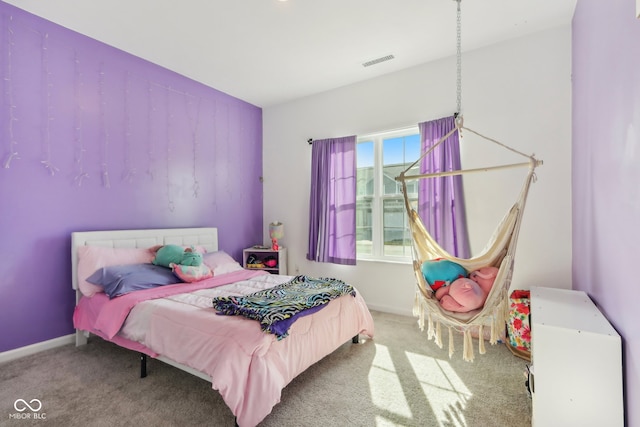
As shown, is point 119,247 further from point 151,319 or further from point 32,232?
point 151,319

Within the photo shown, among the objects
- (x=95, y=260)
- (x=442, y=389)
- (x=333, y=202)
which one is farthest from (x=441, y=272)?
(x=95, y=260)

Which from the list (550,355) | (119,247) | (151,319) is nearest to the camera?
(550,355)

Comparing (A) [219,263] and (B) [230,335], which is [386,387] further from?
(A) [219,263]

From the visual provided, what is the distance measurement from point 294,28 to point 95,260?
2.68 meters

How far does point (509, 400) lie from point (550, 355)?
72 cm

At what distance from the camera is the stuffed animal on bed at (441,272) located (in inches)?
81.0

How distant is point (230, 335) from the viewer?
1.73 metres

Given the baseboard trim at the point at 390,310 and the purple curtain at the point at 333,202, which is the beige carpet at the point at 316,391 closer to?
the baseboard trim at the point at 390,310

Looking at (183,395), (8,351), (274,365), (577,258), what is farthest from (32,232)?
(577,258)

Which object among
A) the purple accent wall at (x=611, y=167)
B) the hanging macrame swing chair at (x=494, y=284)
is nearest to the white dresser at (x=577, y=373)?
the purple accent wall at (x=611, y=167)

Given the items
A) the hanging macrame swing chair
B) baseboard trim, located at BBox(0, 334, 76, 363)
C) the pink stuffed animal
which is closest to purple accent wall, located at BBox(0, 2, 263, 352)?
baseboard trim, located at BBox(0, 334, 76, 363)

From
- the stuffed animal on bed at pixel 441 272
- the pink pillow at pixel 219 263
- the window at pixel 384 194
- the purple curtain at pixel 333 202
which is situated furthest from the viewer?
the purple curtain at pixel 333 202

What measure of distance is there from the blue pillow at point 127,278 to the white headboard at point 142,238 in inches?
11.8

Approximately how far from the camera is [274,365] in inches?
67.2
